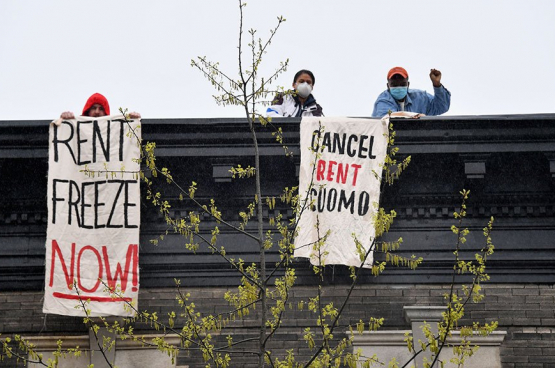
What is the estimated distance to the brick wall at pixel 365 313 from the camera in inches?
434

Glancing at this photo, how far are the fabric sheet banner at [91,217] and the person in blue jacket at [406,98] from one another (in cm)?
313

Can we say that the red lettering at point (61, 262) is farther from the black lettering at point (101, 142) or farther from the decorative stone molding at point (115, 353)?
the black lettering at point (101, 142)

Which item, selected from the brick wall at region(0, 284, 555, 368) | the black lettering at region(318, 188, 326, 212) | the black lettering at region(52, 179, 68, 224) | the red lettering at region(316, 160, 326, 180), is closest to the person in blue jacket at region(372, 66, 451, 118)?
the red lettering at region(316, 160, 326, 180)

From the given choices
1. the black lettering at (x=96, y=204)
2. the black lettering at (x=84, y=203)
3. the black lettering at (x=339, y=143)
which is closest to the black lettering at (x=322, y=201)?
the black lettering at (x=339, y=143)

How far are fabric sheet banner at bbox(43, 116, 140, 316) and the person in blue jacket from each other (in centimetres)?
313

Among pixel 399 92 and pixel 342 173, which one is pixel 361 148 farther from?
pixel 399 92

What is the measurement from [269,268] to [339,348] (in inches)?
126

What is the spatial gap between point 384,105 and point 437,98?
0.65m

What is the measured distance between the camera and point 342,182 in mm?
11664

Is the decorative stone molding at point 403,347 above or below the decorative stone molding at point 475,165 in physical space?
below

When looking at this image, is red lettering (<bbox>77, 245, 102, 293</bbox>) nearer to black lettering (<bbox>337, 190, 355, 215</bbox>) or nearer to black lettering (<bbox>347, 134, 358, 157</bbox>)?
black lettering (<bbox>337, 190, 355, 215</bbox>)

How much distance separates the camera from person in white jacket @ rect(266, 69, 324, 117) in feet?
41.9

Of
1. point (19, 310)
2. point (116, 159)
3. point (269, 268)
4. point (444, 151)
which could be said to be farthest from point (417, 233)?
point (19, 310)

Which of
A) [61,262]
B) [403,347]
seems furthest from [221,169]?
[403,347]
